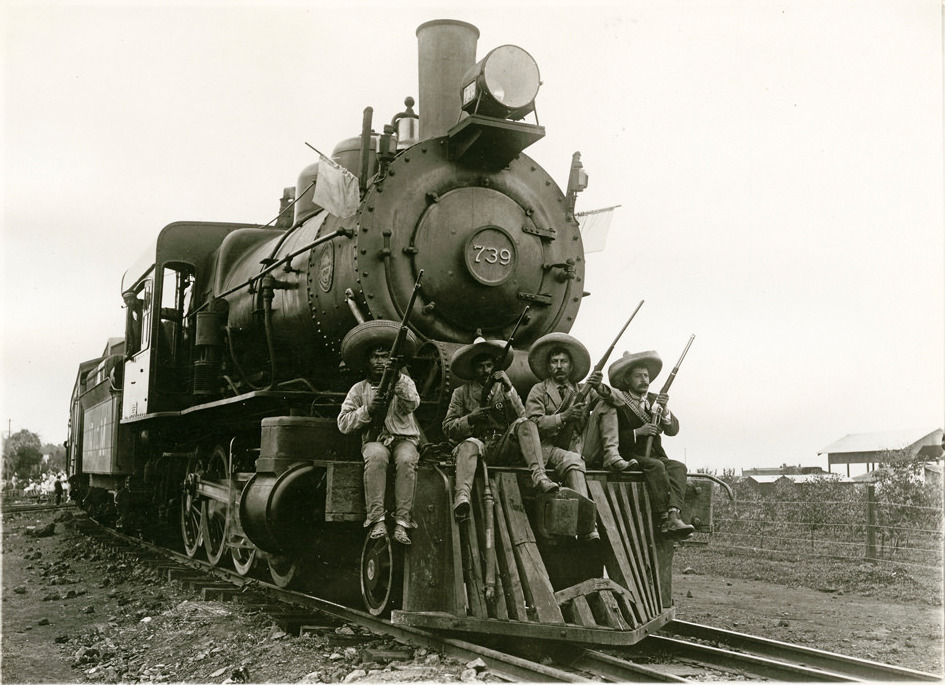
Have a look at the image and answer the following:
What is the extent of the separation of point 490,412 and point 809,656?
2.17 m

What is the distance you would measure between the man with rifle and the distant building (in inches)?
189

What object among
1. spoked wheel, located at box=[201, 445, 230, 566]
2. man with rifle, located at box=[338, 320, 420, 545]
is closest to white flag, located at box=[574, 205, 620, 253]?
man with rifle, located at box=[338, 320, 420, 545]

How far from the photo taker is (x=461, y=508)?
477cm

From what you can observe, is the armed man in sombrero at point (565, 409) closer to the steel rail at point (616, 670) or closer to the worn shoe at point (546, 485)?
the worn shoe at point (546, 485)

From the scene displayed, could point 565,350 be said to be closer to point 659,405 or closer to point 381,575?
point 659,405

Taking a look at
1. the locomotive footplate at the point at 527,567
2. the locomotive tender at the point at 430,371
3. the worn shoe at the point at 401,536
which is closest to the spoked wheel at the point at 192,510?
the locomotive tender at the point at 430,371

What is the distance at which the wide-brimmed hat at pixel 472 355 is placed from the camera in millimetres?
5211

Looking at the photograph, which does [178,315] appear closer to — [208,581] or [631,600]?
[208,581]

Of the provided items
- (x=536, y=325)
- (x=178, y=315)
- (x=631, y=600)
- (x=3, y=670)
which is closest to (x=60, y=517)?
(x=178, y=315)

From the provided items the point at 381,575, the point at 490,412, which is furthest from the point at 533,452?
the point at 381,575

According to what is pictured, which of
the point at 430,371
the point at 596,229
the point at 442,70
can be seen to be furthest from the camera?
the point at 596,229

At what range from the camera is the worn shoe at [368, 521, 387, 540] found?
4.77m

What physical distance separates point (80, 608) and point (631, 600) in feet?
15.0

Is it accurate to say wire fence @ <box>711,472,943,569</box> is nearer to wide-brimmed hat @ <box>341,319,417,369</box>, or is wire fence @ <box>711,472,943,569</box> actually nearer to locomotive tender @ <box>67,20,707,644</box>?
locomotive tender @ <box>67,20,707,644</box>
